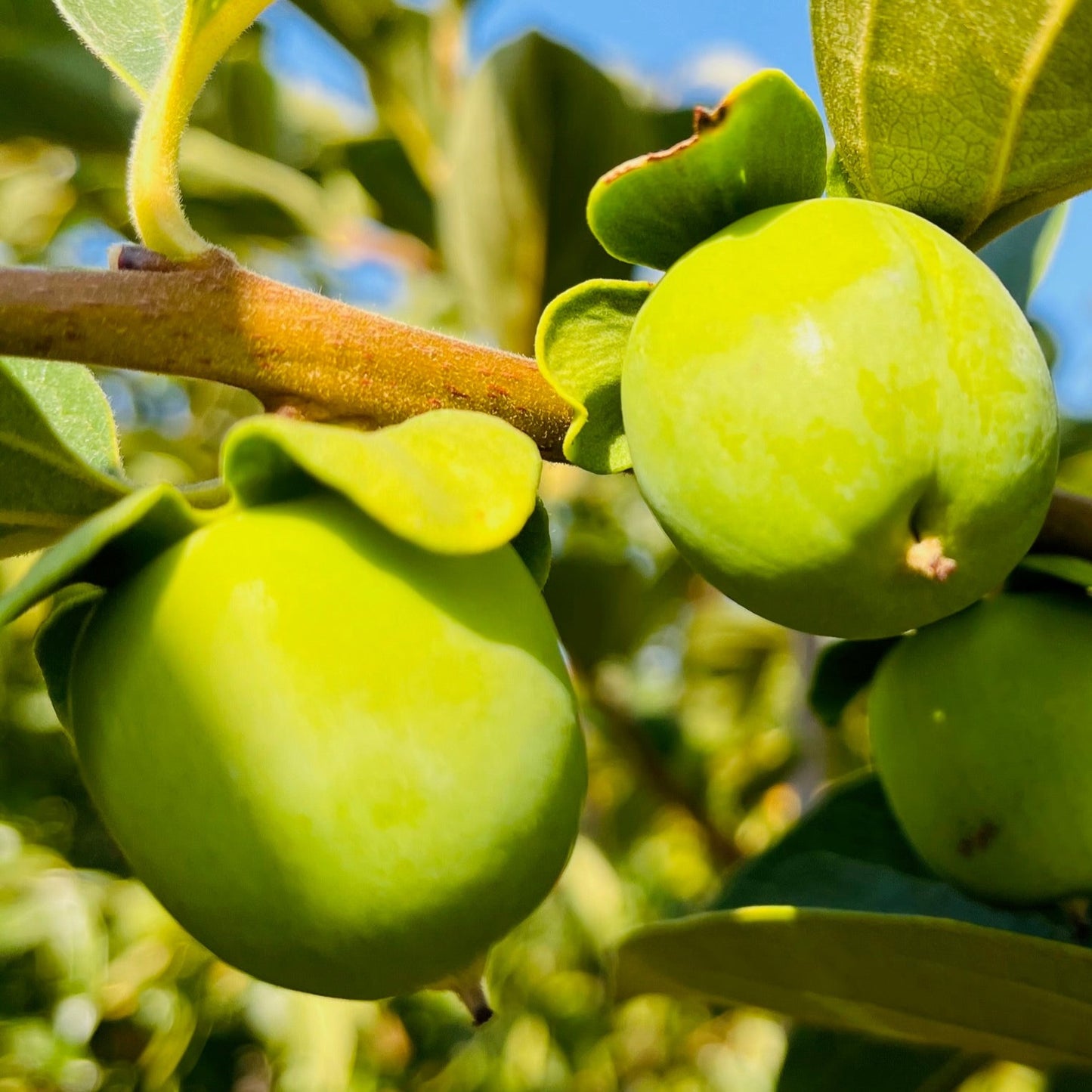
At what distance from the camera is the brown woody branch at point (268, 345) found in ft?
2.78

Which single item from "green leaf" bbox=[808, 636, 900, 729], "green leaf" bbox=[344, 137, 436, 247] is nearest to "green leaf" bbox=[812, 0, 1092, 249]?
"green leaf" bbox=[808, 636, 900, 729]

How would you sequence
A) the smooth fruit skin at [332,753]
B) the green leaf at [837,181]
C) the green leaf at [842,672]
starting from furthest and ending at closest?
the green leaf at [842,672], the green leaf at [837,181], the smooth fruit skin at [332,753]

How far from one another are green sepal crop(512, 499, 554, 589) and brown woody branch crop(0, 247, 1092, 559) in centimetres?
7

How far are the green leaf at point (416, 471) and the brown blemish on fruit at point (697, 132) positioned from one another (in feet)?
0.68

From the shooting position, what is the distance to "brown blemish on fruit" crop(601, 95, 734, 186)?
0.82 m

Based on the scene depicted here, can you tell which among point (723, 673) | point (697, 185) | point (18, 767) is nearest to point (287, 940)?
point (697, 185)

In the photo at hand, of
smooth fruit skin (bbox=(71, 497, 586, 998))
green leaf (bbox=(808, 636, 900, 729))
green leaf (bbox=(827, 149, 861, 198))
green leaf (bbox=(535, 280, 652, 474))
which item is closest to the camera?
smooth fruit skin (bbox=(71, 497, 586, 998))

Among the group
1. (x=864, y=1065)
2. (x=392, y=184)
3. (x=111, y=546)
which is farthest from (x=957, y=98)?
(x=392, y=184)

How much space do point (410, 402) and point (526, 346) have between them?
4.81 ft

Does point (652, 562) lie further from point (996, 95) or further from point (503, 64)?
point (996, 95)

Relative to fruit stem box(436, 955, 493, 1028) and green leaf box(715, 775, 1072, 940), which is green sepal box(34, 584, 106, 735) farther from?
green leaf box(715, 775, 1072, 940)

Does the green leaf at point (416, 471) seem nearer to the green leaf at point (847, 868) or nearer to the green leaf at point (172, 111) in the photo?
the green leaf at point (172, 111)

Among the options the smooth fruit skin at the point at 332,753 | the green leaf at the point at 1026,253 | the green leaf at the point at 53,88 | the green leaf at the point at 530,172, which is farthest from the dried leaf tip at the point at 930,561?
the green leaf at the point at 53,88

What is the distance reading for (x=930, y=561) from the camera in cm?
74
